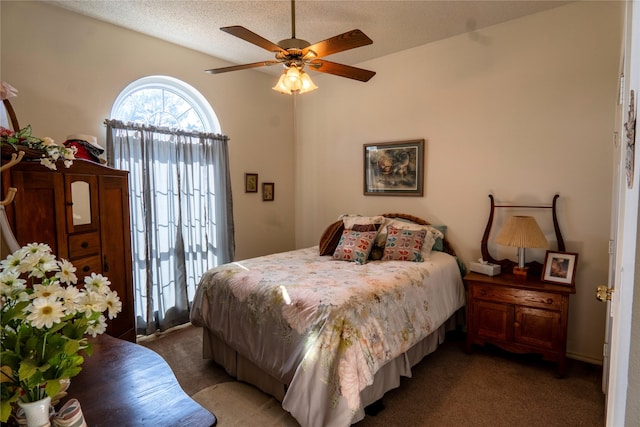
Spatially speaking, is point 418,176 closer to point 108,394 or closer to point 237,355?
point 237,355

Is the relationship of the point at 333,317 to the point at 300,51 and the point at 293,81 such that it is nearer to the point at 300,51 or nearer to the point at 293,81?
the point at 293,81

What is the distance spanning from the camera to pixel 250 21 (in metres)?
2.93

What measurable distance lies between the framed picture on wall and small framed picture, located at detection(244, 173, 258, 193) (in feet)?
4.58

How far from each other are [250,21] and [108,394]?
2943mm

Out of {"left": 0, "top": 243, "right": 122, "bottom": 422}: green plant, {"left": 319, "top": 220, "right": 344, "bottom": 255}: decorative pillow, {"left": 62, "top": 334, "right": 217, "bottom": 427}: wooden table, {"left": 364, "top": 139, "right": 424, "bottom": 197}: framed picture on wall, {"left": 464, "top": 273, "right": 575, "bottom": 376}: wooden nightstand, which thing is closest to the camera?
{"left": 0, "top": 243, "right": 122, "bottom": 422}: green plant

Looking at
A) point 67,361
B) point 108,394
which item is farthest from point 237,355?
point 67,361

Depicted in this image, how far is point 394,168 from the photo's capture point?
3.75 metres

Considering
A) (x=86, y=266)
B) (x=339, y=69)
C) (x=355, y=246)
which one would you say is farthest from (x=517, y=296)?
(x=86, y=266)

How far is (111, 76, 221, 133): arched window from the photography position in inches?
128

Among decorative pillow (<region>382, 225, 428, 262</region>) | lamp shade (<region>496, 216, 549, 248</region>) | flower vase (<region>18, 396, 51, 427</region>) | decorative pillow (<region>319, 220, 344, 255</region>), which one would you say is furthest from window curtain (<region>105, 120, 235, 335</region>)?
lamp shade (<region>496, 216, 549, 248</region>)

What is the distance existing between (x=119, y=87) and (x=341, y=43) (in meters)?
2.28

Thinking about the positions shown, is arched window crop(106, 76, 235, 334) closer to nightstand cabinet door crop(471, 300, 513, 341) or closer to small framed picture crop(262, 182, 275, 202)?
small framed picture crop(262, 182, 275, 202)

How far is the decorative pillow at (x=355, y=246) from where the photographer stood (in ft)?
9.94

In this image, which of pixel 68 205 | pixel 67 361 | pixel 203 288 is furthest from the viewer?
pixel 203 288
